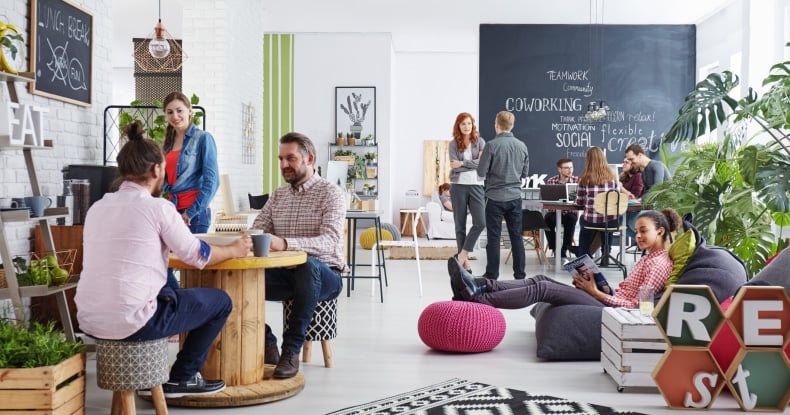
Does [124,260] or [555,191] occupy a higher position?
[555,191]

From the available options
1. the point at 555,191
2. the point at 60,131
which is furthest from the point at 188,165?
the point at 555,191

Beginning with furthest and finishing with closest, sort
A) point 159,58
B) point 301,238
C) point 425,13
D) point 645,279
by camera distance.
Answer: point 425,13, point 159,58, point 645,279, point 301,238

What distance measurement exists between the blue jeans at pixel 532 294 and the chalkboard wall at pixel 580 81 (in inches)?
303

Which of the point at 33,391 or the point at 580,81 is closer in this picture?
the point at 33,391

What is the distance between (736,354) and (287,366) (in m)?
2.02

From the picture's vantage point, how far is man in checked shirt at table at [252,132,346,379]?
154 inches

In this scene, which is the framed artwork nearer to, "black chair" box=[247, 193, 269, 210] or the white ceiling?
the white ceiling

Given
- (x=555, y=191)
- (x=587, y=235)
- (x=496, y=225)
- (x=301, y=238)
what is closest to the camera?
(x=301, y=238)

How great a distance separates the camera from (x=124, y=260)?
2.91 meters

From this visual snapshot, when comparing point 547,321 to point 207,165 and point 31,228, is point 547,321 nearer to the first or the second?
point 207,165

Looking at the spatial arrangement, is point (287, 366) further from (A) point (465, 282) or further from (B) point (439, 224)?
(B) point (439, 224)

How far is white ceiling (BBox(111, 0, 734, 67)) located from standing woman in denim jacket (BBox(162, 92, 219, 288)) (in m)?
6.36

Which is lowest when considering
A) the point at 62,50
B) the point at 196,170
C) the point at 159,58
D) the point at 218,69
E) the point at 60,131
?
the point at 196,170

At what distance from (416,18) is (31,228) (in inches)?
343
